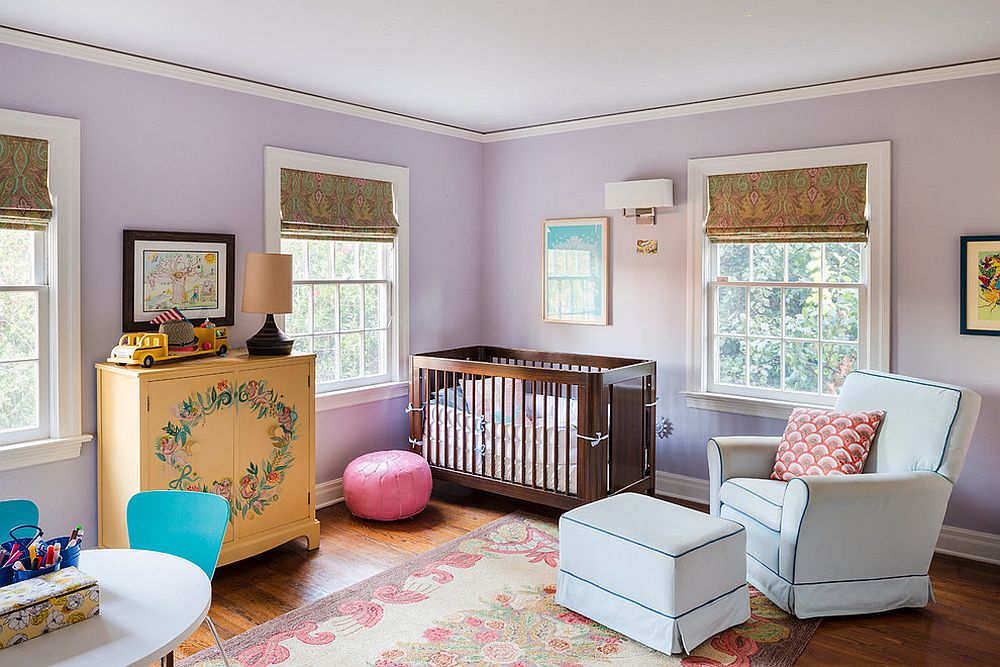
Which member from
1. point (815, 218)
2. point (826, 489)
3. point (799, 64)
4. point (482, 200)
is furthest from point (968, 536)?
point (482, 200)

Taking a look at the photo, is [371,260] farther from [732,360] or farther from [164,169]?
[732,360]

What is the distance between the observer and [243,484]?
140 inches

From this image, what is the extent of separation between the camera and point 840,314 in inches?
162

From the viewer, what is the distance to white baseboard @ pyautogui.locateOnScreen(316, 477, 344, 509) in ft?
14.6

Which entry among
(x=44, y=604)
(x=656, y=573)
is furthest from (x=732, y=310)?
(x=44, y=604)

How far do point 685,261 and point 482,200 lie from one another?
1.62 meters

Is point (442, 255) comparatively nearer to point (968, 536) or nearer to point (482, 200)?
point (482, 200)

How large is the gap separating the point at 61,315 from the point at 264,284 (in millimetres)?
862

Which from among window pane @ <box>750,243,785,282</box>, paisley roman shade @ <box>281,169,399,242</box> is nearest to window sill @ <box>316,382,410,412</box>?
paisley roman shade @ <box>281,169,399,242</box>

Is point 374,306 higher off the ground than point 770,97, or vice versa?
point 770,97

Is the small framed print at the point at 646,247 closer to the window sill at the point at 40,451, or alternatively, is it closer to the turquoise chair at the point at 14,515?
the window sill at the point at 40,451

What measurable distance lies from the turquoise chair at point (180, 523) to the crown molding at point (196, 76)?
2104mm

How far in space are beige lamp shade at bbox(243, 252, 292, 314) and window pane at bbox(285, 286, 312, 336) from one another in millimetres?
568

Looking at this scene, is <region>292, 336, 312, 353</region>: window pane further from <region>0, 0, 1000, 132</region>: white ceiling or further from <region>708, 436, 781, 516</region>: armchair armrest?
<region>708, 436, 781, 516</region>: armchair armrest
